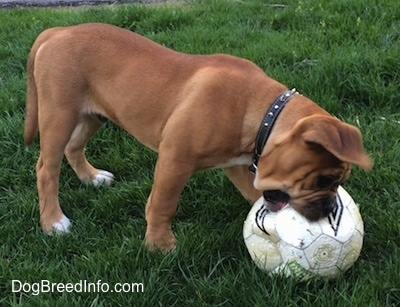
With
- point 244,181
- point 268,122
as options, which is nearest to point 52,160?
point 244,181

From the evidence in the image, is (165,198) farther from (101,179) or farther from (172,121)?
(101,179)

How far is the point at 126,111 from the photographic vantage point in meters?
3.76

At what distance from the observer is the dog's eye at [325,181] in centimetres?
306

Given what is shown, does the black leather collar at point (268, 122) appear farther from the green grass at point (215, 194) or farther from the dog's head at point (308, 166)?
the green grass at point (215, 194)

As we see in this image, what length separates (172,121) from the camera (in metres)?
3.45

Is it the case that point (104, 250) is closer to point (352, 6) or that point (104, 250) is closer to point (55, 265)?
point (55, 265)

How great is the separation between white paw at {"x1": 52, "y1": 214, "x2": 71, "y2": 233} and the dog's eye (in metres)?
1.40

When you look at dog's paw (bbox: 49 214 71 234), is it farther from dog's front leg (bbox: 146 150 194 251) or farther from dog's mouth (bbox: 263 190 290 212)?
dog's mouth (bbox: 263 190 290 212)

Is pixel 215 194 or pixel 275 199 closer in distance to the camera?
pixel 275 199

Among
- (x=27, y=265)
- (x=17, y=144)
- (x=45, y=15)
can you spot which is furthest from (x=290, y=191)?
(x=45, y=15)

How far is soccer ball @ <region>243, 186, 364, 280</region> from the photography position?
3088mm

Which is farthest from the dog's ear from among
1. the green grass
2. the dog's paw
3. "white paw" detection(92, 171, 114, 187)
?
"white paw" detection(92, 171, 114, 187)

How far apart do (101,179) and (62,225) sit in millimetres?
479

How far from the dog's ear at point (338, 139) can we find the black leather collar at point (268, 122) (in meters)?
0.34
